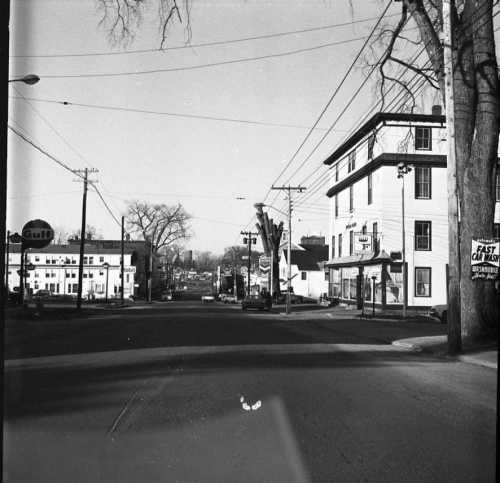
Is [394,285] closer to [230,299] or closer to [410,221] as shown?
[410,221]

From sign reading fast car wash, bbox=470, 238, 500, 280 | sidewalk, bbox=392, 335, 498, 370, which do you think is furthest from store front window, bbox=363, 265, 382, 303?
sign reading fast car wash, bbox=470, 238, 500, 280

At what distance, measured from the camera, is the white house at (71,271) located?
225 ft

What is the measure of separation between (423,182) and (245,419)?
1517 inches

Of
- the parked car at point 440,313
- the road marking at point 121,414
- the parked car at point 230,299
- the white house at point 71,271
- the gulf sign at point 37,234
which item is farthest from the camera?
the parked car at point 230,299

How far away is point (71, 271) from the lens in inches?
3211

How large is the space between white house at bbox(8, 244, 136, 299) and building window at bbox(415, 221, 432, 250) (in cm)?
3655

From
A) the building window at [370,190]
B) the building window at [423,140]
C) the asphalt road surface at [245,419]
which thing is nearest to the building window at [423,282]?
the building window at [370,190]

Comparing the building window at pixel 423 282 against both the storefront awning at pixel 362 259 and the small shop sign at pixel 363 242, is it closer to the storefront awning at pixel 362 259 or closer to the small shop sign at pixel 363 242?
the storefront awning at pixel 362 259

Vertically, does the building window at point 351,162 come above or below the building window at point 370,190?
above

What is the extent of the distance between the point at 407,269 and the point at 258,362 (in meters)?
31.6

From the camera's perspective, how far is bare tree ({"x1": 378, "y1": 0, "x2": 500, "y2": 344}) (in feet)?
52.8

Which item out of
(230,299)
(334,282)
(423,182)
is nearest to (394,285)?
(423,182)

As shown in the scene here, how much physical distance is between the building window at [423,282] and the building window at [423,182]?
5.02 meters

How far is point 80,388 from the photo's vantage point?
9.12 metres
